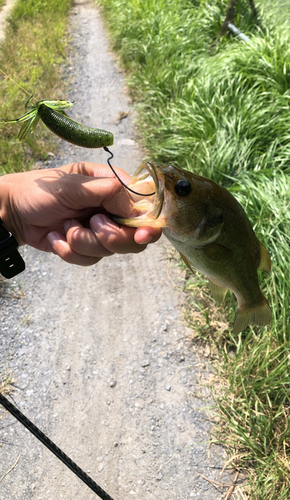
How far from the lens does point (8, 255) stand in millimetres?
1934

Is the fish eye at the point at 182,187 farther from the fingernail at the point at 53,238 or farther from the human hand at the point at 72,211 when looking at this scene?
the fingernail at the point at 53,238

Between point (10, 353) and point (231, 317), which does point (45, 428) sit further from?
point (231, 317)

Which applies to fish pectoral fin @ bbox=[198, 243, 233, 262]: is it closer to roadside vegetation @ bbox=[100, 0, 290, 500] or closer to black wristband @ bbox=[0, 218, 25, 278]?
black wristband @ bbox=[0, 218, 25, 278]

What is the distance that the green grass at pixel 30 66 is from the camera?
216 inches

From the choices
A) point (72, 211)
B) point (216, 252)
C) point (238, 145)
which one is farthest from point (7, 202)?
point (238, 145)

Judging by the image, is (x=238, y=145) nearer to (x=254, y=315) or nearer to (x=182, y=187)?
(x=254, y=315)

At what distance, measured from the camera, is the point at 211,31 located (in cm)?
664

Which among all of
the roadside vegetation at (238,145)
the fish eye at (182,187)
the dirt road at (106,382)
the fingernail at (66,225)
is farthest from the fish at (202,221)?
the dirt road at (106,382)

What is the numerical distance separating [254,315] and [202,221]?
2.47 feet

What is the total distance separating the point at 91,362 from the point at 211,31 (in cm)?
659

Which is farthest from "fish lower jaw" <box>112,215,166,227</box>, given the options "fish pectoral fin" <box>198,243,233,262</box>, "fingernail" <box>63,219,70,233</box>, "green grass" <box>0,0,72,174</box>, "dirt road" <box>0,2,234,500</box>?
"green grass" <box>0,0,72,174</box>

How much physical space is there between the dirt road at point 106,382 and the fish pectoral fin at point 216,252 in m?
2.04

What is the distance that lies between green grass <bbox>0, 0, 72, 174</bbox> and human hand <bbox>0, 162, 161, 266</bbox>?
239 centimetres

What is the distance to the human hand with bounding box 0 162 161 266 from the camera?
5.40 feet
